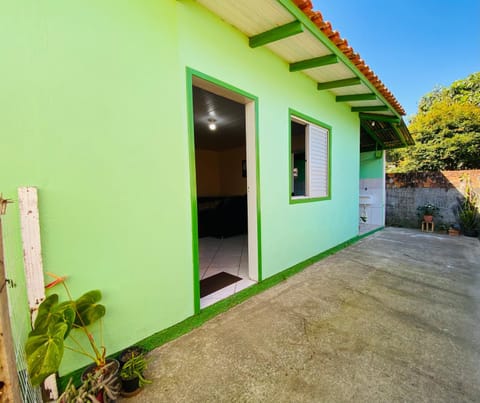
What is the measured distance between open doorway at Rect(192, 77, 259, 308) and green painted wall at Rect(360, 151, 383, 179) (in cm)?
414

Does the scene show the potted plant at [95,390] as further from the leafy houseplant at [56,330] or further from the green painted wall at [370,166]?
the green painted wall at [370,166]

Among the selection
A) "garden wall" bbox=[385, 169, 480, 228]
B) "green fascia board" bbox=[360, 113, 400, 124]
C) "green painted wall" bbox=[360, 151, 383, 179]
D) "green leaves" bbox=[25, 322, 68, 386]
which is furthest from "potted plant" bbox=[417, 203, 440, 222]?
"green leaves" bbox=[25, 322, 68, 386]

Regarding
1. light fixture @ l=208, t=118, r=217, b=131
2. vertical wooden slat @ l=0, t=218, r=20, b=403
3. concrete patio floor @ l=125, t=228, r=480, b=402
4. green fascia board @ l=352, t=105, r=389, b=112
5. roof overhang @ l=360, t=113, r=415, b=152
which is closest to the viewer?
vertical wooden slat @ l=0, t=218, r=20, b=403

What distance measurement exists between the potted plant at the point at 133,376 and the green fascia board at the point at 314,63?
3693 mm

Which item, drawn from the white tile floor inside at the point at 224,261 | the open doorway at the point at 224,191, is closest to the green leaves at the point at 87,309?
the open doorway at the point at 224,191

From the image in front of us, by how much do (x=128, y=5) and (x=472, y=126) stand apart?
475 inches

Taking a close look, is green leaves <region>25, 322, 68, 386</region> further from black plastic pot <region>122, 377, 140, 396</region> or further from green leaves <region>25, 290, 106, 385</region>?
black plastic pot <region>122, 377, 140, 396</region>

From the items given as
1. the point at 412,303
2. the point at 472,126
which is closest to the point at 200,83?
the point at 412,303

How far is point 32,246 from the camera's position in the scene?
1.21m

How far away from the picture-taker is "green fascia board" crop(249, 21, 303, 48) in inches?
84.8

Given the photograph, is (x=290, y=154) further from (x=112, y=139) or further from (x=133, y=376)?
(x=133, y=376)

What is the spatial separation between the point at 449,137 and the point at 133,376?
500 inches

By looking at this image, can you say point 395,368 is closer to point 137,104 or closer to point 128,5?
point 137,104

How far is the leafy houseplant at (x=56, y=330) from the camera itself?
929mm
